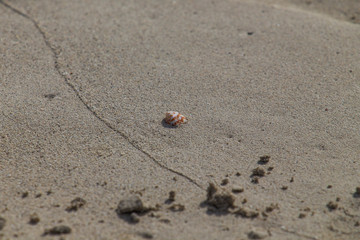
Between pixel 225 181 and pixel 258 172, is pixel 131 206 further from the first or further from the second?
pixel 258 172

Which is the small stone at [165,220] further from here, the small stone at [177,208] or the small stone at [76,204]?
the small stone at [76,204]

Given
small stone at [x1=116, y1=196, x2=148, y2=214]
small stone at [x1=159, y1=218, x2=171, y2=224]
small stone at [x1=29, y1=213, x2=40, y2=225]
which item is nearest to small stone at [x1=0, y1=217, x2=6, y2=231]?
small stone at [x1=29, y1=213, x2=40, y2=225]

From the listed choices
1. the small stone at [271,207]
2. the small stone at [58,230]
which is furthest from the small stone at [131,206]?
the small stone at [271,207]

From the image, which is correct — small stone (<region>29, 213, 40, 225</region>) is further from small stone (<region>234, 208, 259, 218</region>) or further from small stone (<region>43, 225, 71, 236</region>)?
small stone (<region>234, 208, 259, 218</region>)

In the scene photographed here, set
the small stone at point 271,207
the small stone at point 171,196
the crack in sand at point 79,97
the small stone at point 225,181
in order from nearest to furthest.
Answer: the small stone at point 271,207
the small stone at point 171,196
the small stone at point 225,181
the crack in sand at point 79,97

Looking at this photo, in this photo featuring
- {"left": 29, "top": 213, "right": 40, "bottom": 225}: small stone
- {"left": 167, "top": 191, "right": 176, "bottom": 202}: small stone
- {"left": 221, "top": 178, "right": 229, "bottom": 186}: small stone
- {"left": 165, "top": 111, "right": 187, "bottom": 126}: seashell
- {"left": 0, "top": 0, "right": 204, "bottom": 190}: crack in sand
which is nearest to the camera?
{"left": 29, "top": 213, "right": 40, "bottom": 225}: small stone

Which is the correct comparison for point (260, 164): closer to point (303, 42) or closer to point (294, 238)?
point (294, 238)
